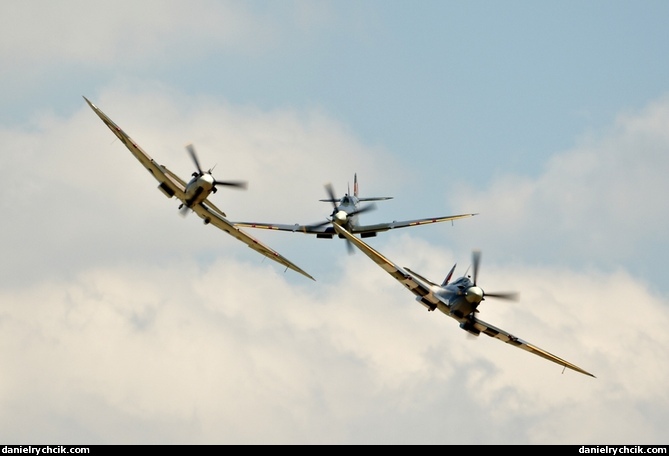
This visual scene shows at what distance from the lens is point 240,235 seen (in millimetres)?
98938

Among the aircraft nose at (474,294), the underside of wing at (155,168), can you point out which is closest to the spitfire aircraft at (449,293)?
the aircraft nose at (474,294)

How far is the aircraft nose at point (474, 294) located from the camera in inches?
3374

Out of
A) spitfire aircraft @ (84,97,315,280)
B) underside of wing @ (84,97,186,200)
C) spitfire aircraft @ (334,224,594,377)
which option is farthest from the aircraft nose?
underside of wing @ (84,97,186,200)

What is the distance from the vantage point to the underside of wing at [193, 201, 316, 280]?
95.3 metres

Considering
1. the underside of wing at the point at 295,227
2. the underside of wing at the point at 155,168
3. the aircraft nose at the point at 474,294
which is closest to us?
the aircraft nose at the point at 474,294

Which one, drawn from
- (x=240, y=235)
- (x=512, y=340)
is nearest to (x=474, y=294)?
(x=512, y=340)

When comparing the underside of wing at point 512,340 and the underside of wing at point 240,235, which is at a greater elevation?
the underside of wing at point 240,235

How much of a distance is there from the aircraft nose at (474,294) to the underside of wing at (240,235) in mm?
14807

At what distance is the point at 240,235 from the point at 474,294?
22.4 metres

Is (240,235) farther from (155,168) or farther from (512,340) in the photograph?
(512,340)

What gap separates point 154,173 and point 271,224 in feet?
73.2

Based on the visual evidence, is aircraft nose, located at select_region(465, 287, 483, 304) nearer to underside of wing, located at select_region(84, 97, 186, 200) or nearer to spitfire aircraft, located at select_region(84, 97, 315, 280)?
spitfire aircraft, located at select_region(84, 97, 315, 280)

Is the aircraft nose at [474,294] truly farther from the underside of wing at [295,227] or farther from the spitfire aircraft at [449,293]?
the underside of wing at [295,227]
